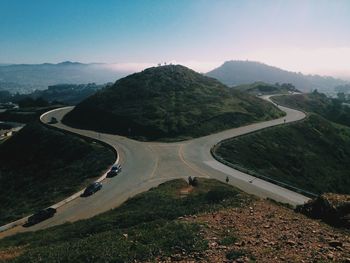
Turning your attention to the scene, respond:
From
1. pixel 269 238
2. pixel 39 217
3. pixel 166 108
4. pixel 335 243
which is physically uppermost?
pixel 166 108

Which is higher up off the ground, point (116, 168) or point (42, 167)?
point (116, 168)

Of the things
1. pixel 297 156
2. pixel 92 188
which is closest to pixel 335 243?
pixel 92 188

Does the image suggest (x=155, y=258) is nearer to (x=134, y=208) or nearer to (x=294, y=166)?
(x=134, y=208)

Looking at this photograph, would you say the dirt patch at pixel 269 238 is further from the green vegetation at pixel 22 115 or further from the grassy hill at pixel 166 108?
the green vegetation at pixel 22 115

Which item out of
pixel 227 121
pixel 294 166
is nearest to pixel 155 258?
pixel 294 166

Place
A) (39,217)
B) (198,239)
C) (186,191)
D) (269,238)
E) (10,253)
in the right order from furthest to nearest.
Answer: (186,191), (39,217), (10,253), (269,238), (198,239)

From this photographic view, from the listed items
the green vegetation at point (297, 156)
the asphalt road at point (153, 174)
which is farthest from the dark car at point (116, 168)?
the green vegetation at point (297, 156)

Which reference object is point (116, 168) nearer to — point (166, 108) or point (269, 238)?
point (269, 238)
